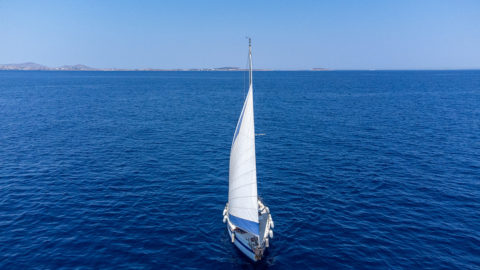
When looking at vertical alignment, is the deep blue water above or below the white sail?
below

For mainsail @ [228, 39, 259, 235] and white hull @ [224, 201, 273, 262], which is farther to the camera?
white hull @ [224, 201, 273, 262]

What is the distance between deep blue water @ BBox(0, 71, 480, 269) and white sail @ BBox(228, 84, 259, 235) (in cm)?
429

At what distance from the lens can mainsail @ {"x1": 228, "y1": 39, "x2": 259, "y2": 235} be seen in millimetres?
26516

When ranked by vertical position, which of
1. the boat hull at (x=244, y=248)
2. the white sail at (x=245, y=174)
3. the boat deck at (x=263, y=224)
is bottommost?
the boat hull at (x=244, y=248)

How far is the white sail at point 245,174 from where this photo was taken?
2656 centimetres

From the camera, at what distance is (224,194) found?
42000 millimetres

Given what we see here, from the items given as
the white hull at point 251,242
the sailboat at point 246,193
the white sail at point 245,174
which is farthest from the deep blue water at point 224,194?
the white sail at point 245,174

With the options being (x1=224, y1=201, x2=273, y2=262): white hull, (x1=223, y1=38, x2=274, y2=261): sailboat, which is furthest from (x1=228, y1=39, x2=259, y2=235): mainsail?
(x1=224, y1=201, x2=273, y2=262): white hull

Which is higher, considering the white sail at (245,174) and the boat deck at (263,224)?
the white sail at (245,174)

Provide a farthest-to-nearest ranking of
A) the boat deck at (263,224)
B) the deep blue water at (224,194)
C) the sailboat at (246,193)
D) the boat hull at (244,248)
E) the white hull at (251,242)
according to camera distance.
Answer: the deep blue water at (224,194) < the boat deck at (263,224) < the boat hull at (244,248) < the white hull at (251,242) < the sailboat at (246,193)

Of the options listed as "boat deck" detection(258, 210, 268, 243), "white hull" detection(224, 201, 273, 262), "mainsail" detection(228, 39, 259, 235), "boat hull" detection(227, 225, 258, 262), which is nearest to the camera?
"mainsail" detection(228, 39, 259, 235)

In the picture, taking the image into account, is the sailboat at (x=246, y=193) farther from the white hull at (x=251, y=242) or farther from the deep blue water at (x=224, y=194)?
the deep blue water at (x=224, y=194)

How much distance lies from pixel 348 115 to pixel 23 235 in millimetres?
87014

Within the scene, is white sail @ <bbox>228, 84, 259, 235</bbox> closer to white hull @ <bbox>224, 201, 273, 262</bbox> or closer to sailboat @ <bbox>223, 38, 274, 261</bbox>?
sailboat @ <bbox>223, 38, 274, 261</bbox>
